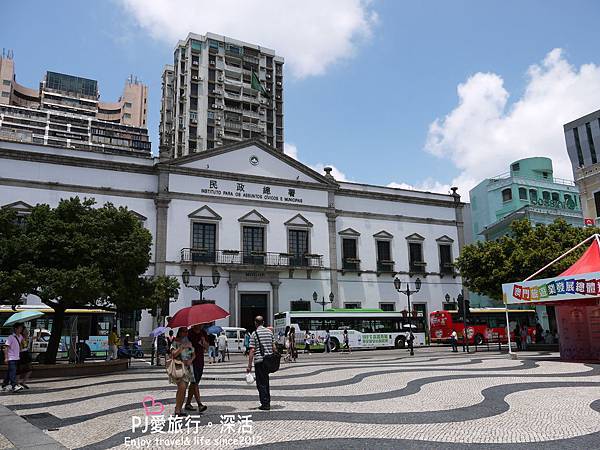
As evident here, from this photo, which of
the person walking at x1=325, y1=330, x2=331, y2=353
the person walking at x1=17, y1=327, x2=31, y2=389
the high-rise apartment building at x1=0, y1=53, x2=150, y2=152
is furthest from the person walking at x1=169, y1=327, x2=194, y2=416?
the high-rise apartment building at x1=0, y1=53, x2=150, y2=152

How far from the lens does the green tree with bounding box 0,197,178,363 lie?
1445 cm

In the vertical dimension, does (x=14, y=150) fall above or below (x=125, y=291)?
above

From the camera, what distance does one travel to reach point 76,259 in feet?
50.5

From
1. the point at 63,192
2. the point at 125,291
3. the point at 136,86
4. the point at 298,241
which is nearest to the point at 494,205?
the point at 298,241

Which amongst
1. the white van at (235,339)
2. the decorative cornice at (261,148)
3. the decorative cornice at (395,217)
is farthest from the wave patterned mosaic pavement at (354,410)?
the decorative cornice at (395,217)

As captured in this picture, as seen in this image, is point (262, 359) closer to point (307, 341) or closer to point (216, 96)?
point (307, 341)

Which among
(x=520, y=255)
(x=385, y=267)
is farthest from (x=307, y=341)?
(x=520, y=255)

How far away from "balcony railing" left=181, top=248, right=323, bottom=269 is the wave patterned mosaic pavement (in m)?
16.0

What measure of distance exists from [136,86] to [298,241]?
8344cm

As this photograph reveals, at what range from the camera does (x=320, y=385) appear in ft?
39.0

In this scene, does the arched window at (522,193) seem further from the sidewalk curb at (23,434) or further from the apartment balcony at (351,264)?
the sidewalk curb at (23,434)

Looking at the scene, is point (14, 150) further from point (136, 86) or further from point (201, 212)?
point (136, 86)

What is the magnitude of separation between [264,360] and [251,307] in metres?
23.8

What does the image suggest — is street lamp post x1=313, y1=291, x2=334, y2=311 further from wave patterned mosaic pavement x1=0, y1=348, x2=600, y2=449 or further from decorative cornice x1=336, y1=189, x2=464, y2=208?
wave patterned mosaic pavement x1=0, y1=348, x2=600, y2=449
